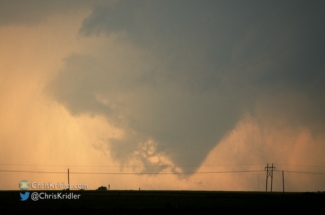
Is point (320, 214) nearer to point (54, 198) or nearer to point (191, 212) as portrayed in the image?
point (191, 212)

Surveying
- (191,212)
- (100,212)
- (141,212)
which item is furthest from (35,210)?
(191,212)

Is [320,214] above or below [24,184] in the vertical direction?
below

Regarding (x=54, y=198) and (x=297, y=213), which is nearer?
(x=297, y=213)

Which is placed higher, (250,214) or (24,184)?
(24,184)

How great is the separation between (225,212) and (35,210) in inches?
1390

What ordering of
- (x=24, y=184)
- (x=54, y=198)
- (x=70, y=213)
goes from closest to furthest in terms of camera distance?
(x=70, y=213), (x=54, y=198), (x=24, y=184)

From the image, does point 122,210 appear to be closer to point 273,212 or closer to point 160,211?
point 160,211

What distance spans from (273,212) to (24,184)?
7619 centimetres

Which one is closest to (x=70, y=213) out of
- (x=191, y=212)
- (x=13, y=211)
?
(x=13, y=211)

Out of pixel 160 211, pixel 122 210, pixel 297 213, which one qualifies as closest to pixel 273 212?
pixel 297 213

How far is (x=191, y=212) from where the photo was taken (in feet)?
286

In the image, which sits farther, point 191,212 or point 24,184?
point 24,184

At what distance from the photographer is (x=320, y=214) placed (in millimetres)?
87125

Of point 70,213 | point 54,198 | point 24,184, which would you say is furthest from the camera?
point 24,184
